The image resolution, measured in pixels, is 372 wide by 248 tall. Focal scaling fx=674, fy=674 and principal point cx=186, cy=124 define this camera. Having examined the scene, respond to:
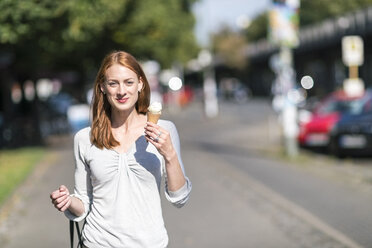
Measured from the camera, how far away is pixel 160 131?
9.20 feet

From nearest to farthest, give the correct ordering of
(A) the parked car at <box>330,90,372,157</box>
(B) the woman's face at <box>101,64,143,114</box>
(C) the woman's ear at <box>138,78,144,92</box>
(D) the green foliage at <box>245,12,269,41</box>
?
(B) the woman's face at <box>101,64,143,114</box>
(C) the woman's ear at <box>138,78,144,92</box>
(A) the parked car at <box>330,90,372,157</box>
(D) the green foliage at <box>245,12,269,41</box>

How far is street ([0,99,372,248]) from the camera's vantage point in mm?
7566

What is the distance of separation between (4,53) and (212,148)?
703 centimetres

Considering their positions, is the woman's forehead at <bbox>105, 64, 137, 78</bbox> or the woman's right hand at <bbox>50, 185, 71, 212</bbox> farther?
the woman's forehead at <bbox>105, 64, 137, 78</bbox>

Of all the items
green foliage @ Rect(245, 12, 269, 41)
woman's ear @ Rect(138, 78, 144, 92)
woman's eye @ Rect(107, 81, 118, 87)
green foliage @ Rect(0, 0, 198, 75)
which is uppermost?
green foliage @ Rect(245, 12, 269, 41)

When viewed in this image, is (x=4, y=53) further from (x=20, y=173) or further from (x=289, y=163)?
(x=289, y=163)

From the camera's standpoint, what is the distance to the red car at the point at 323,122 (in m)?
17.8

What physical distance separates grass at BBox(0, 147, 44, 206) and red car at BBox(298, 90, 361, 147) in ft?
23.8

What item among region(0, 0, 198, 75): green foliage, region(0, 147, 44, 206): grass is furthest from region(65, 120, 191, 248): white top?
region(0, 0, 198, 75): green foliage

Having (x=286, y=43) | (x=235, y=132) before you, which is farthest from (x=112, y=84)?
(x=235, y=132)

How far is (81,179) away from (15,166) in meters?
13.6

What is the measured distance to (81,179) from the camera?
10.4 feet

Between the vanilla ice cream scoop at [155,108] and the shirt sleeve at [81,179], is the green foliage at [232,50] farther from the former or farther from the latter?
the vanilla ice cream scoop at [155,108]

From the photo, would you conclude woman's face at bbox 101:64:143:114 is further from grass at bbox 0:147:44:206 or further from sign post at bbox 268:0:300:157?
sign post at bbox 268:0:300:157
